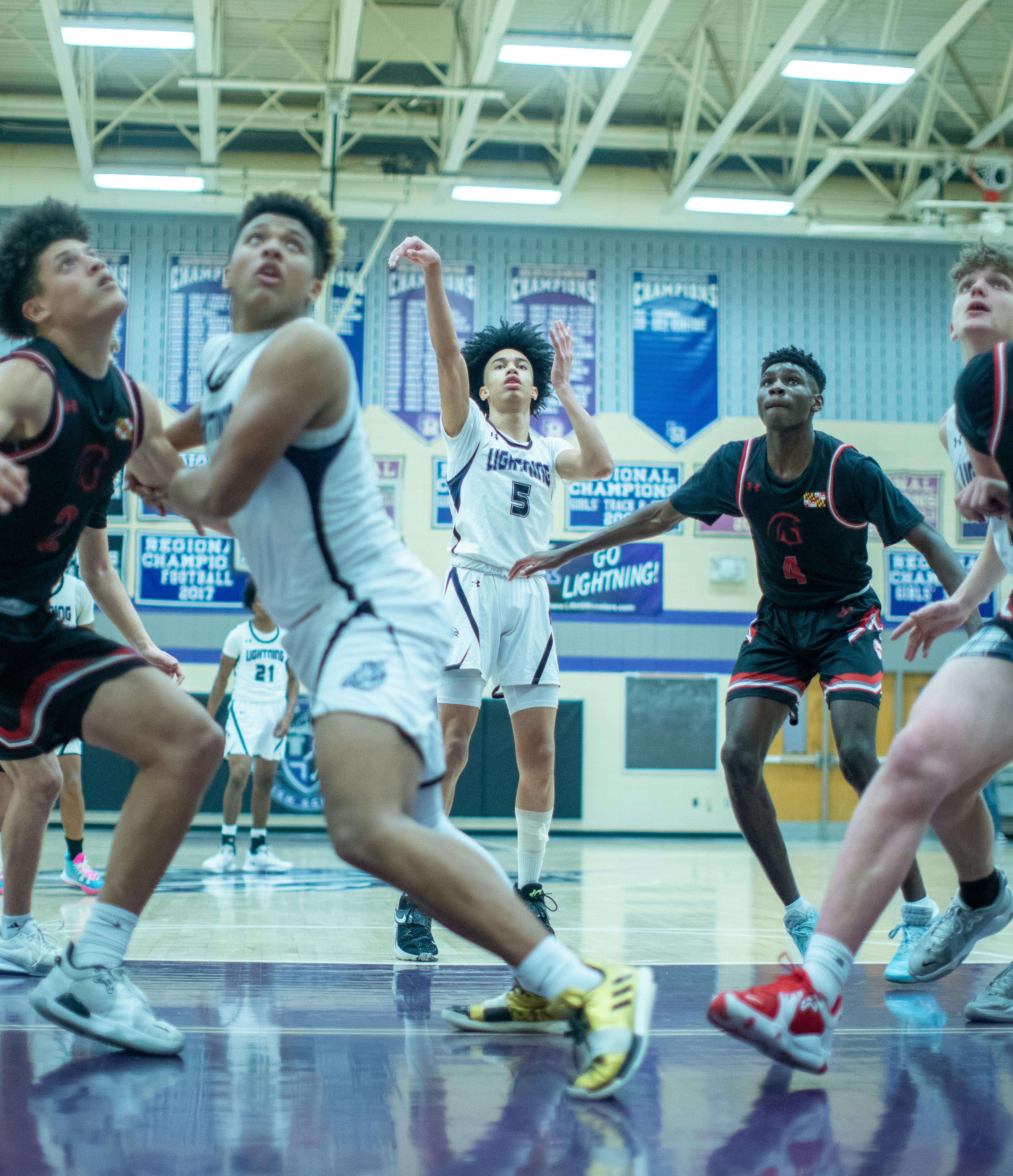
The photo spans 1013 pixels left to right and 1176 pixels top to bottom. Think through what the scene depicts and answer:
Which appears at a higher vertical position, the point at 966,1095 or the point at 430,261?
the point at 430,261

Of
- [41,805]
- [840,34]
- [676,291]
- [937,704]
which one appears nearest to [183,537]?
[676,291]

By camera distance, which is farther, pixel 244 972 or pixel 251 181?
pixel 251 181

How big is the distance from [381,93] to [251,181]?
9.66 ft

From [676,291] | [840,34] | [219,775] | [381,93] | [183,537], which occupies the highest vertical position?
[840,34]

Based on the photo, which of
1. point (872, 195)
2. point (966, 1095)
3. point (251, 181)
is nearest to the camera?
point (966, 1095)

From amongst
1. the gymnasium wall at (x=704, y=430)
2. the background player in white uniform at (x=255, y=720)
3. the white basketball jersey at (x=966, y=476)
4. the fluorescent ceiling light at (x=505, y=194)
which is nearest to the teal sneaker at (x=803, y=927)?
the white basketball jersey at (x=966, y=476)

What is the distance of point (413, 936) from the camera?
4.14 metres

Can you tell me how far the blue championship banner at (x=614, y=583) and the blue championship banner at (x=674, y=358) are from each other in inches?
57.0

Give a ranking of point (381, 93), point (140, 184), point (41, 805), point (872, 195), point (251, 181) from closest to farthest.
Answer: point (41, 805) < point (381, 93) < point (140, 184) < point (251, 181) < point (872, 195)

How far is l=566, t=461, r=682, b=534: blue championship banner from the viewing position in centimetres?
1434

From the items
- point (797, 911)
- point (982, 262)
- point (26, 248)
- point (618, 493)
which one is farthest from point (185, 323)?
point (982, 262)

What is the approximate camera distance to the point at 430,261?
3.64m

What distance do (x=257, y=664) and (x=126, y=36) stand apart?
5683 mm

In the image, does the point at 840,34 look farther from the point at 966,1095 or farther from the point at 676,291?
the point at 966,1095
